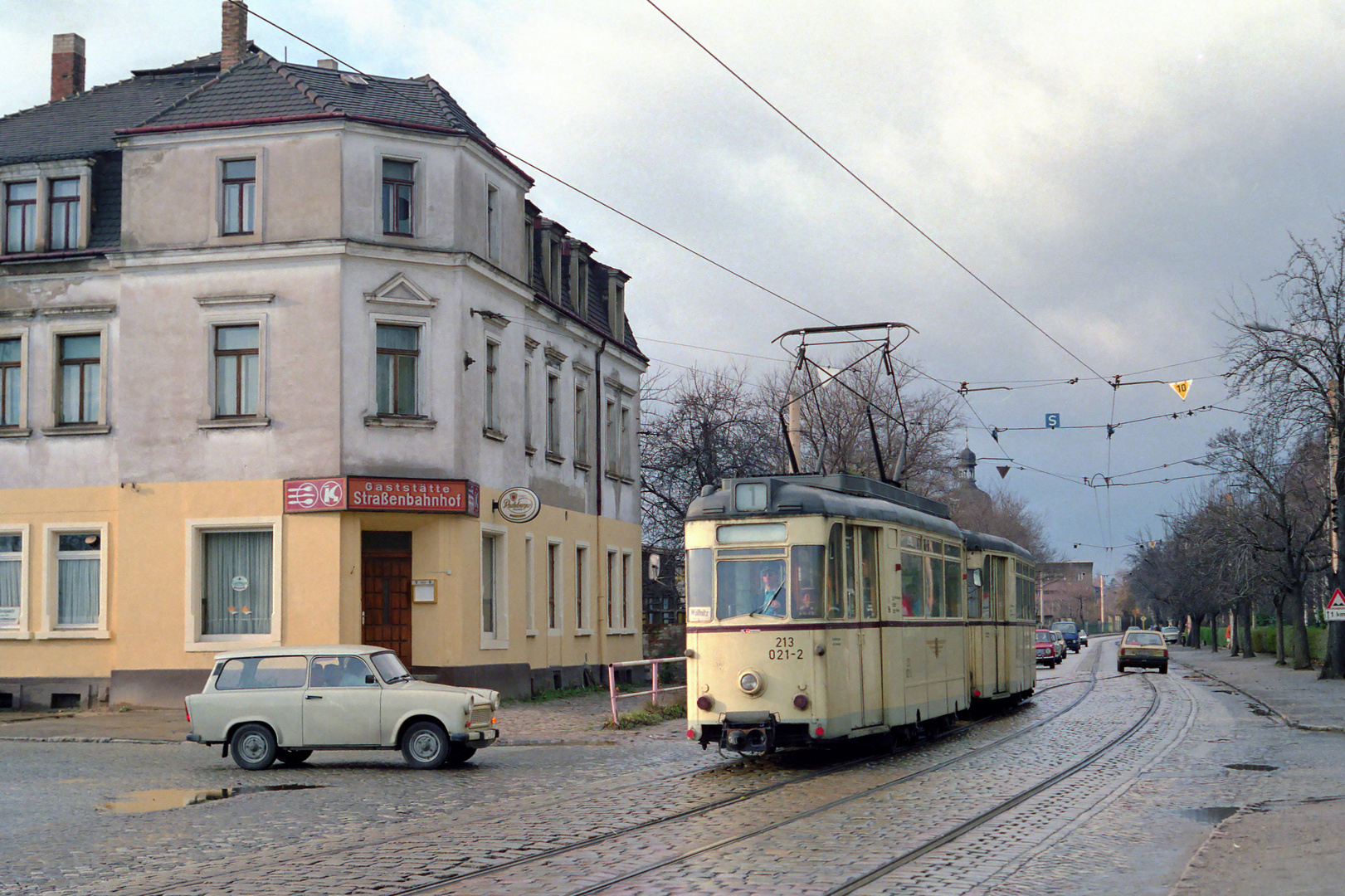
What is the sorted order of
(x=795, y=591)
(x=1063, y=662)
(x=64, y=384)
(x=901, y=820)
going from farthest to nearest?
(x=1063, y=662) → (x=64, y=384) → (x=795, y=591) → (x=901, y=820)

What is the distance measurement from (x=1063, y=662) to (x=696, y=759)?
5257cm

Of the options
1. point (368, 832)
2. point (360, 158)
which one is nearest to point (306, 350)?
point (360, 158)

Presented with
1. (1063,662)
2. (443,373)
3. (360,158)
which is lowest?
(1063,662)

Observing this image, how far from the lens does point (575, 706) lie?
2788cm

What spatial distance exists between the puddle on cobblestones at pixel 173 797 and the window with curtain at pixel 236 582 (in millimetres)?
11027

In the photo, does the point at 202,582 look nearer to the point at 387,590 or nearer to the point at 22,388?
the point at 387,590

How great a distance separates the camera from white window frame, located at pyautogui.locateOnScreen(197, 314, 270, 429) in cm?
2681

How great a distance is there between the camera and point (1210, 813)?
12.8m

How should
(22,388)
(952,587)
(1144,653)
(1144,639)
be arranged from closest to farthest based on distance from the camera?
(952,587)
(22,388)
(1144,653)
(1144,639)

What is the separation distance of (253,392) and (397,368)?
2.70 m

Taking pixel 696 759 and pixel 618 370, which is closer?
pixel 696 759

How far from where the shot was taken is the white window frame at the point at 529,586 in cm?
3034

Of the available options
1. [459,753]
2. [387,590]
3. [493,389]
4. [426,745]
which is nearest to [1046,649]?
[493,389]

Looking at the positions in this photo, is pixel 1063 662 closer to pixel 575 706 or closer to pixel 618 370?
pixel 618 370
